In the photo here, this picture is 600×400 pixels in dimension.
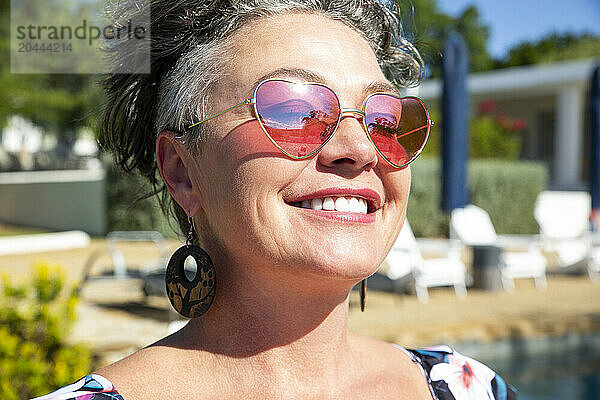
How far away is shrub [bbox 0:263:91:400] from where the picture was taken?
3016 millimetres

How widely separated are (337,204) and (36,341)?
2.77m

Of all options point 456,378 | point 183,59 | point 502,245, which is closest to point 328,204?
point 183,59

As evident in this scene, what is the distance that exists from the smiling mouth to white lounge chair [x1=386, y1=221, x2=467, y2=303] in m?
6.40

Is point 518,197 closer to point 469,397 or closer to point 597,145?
point 597,145

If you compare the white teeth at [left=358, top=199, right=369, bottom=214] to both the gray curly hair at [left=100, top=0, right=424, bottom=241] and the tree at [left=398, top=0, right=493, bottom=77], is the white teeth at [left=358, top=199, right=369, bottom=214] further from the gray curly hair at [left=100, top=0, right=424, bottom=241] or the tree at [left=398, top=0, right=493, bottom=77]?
the tree at [left=398, top=0, right=493, bottom=77]

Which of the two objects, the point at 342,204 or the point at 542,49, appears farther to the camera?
the point at 542,49

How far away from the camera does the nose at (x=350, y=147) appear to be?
1.19 metres

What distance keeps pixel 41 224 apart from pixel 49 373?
15.4 meters

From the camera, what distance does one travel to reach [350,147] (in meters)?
1.21

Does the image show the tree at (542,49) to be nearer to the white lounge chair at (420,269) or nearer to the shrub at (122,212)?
the shrub at (122,212)

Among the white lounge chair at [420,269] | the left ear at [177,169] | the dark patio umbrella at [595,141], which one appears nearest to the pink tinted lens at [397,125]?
the left ear at [177,169]

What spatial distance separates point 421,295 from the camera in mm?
7848

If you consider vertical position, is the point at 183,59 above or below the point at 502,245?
above

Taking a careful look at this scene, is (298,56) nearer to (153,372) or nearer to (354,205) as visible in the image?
(354,205)
